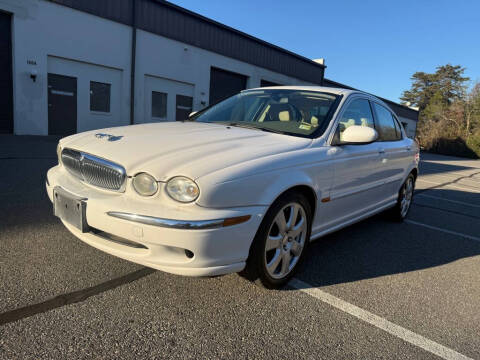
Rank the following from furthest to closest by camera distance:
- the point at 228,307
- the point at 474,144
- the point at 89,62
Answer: the point at 474,144, the point at 89,62, the point at 228,307

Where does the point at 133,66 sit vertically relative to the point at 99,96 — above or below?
above

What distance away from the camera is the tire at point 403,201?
4723 millimetres

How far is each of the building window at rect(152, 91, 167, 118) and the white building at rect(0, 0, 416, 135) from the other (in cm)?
5

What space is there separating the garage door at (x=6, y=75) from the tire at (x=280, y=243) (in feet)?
41.2

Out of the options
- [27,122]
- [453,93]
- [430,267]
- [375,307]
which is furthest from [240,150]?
[453,93]

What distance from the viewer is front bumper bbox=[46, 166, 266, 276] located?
2.01 metres

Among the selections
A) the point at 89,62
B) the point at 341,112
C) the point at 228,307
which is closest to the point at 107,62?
the point at 89,62

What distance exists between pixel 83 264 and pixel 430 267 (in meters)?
3.06

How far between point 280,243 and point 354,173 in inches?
45.3

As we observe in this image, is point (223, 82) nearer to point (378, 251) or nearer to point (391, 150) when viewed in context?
point (391, 150)

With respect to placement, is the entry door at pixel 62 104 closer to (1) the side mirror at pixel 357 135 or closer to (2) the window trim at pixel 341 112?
(2) the window trim at pixel 341 112

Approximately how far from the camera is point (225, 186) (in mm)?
2047

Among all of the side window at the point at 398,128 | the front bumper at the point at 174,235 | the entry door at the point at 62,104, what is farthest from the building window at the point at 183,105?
the front bumper at the point at 174,235

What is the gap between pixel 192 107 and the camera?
58.3 feet
